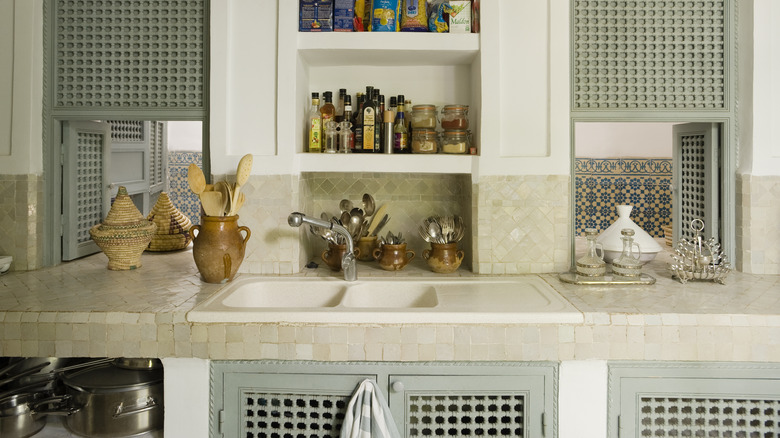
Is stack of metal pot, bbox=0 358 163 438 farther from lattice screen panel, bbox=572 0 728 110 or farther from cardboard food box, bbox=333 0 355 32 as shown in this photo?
lattice screen panel, bbox=572 0 728 110

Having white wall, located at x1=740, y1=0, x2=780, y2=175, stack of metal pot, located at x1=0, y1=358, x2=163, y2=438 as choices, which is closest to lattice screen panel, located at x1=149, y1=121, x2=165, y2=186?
stack of metal pot, located at x1=0, y1=358, x2=163, y2=438

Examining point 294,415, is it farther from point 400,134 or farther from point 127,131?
point 127,131

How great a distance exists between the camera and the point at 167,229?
3092mm

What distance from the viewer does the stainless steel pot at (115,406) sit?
6.60 feet

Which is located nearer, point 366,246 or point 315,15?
point 315,15

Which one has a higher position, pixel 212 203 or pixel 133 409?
pixel 212 203

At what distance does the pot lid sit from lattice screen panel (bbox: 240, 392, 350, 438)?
411mm

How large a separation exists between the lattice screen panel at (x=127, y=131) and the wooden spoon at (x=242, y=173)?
1167 mm

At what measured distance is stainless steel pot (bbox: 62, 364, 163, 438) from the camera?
2012 millimetres

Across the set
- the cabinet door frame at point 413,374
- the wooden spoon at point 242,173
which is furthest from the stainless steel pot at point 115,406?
the wooden spoon at point 242,173

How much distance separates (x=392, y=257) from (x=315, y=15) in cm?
112

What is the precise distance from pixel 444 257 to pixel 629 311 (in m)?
0.86

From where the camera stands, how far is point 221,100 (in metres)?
2.51

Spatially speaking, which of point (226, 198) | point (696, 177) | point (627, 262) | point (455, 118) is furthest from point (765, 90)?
point (226, 198)
